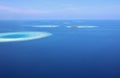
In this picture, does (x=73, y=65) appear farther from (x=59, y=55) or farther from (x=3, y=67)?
(x=3, y=67)

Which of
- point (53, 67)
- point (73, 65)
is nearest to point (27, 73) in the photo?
point (53, 67)

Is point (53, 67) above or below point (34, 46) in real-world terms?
below

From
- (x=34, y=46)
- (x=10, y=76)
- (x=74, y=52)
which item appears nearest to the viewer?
(x=10, y=76)

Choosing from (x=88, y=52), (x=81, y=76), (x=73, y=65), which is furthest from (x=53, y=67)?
(x=88, y=52)

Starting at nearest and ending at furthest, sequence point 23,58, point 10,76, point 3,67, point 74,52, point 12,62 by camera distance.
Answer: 1. point 10,76
2. point 3,67
3. point 12,62
4. point 23,58
5. point 74,52

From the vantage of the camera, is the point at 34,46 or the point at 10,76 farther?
the point at 34,46

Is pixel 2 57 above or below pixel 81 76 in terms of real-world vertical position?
above

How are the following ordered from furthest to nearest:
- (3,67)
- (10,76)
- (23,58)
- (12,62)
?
(23,58), (12,62), (3,67), (10,76)

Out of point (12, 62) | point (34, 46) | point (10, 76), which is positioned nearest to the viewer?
point (10, 76)

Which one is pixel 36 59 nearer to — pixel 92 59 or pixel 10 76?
pixel 10 76

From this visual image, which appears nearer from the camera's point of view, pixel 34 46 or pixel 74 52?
pixel 74 52
